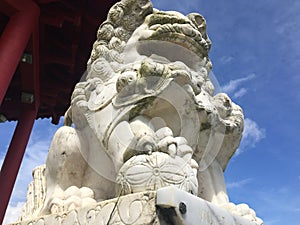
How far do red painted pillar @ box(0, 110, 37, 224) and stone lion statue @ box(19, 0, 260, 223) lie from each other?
9.39ft

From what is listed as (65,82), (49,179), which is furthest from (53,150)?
(65,82)

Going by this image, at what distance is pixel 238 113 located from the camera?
1295 mm

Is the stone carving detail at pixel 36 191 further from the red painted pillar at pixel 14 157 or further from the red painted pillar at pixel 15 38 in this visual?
the red painted pillar at pixel 14 157

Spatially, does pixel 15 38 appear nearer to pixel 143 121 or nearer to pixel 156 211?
pixel 143 121

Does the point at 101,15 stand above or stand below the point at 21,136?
above

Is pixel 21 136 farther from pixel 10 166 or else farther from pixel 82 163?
pixel 82 163

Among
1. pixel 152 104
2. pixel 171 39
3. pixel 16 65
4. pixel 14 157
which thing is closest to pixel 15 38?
pixel 16 65

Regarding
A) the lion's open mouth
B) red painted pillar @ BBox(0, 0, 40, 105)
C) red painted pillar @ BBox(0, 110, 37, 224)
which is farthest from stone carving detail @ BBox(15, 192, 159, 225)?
red painted pillar @ BBox(0, 110, 37, 224)

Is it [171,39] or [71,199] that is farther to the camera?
[171,39]

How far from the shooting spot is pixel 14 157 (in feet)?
13.1

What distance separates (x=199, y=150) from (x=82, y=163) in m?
0.42

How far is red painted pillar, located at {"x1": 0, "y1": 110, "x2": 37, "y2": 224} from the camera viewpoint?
143 inches

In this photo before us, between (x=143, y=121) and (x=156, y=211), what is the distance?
0.38 meters

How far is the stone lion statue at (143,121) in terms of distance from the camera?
901mm
